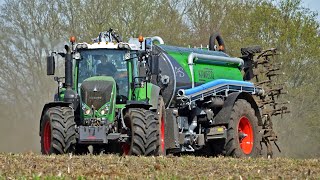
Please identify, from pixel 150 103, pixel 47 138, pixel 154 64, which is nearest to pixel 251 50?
pixel 154 64

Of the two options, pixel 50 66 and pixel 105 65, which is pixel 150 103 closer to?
pixel 105 65

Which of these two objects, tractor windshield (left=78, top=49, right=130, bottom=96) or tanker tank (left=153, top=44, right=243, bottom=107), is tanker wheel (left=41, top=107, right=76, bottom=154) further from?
tanker tank (left=153, top=44, right=243, bottom=107)

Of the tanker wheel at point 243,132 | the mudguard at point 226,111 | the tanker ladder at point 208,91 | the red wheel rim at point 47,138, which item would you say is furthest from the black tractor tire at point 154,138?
the mudguard at point 226,111

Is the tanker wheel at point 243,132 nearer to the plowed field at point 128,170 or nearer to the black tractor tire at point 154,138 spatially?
the black tractor tire at point 154,138

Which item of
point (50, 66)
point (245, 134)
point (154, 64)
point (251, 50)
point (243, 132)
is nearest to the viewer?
point (50, 66)

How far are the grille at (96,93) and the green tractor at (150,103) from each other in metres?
0.02

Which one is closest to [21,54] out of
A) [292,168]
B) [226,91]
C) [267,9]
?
[267,9]

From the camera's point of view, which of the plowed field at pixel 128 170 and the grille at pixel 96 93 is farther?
the grille at pixel 96 93

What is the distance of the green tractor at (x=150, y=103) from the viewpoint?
1288 cm

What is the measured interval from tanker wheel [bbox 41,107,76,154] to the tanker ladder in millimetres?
3381

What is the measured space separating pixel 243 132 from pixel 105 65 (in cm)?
425

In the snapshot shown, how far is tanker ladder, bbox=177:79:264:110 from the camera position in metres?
15.8

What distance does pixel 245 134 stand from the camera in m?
16.7

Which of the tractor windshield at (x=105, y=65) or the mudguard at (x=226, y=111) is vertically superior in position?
the tractor windshield at (x=105, y=65)
